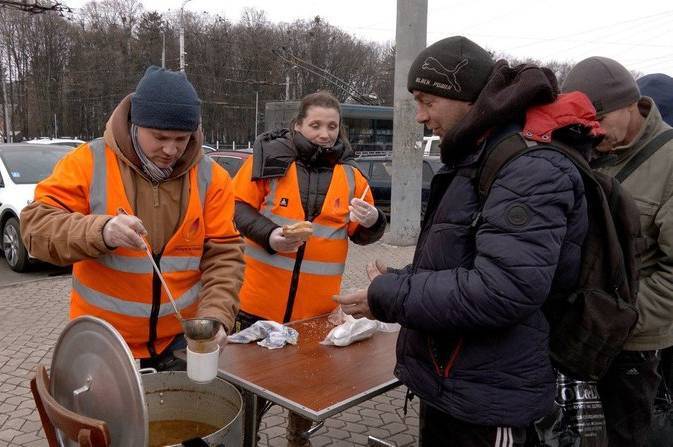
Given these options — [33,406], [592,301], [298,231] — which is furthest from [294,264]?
[33,406]

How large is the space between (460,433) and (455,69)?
44.1 inches

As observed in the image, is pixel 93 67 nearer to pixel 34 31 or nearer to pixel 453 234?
pixel 34 31

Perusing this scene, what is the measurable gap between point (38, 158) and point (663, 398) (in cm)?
931

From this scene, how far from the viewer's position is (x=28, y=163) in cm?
904

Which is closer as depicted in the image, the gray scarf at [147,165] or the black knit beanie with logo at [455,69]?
the black knit beanie with logo at [455,69]

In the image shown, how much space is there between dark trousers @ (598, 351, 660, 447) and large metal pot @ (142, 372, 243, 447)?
157cm

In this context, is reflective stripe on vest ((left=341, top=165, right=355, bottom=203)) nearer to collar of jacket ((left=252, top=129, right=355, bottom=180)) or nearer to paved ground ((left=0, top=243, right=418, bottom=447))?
collar of jacket ((left=252, top=129, right=355, bottom=180))

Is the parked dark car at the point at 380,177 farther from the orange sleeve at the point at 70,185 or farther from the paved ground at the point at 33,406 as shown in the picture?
the orange sleeve at the point at 70,185

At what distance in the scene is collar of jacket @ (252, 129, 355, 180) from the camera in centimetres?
302

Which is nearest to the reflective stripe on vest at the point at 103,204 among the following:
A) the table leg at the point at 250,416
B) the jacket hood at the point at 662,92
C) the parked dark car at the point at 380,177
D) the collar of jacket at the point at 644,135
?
the table leg at the point at 250,416

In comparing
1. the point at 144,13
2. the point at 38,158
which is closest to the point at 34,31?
the point at 144,13

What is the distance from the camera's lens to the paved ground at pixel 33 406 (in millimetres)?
3691

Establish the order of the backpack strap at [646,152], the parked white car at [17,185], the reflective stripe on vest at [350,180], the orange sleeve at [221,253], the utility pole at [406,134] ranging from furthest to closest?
1. the utility pole at [406,134]
2. the parked white car at [17,185]
3. the reflective stripe on vest at [350,180]
4. the backpack strap at [646,152]
5. the orange sleeve at [221,253]

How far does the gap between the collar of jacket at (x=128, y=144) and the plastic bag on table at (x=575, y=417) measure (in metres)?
1.54
